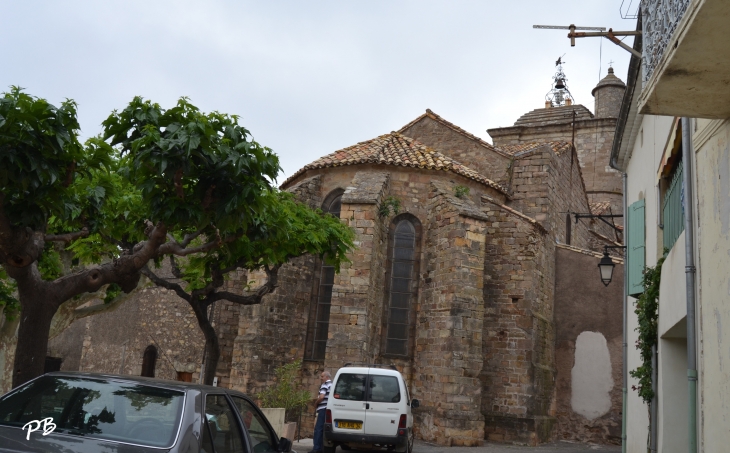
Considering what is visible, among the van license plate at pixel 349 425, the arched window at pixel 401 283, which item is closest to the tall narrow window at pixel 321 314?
the arched window at pixel 401 283

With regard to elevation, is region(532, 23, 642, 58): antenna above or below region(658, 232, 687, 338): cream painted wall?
above

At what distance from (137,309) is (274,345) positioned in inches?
359

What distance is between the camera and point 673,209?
8398 millimetres

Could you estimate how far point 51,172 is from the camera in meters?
7.03

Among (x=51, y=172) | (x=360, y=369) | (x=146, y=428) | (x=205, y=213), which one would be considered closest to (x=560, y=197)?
(x=360, y=369)

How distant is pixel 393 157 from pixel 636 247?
8.86 m

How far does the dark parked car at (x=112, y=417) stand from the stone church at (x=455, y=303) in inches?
473

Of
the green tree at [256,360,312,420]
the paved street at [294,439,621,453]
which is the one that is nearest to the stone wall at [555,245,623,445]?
the paved street at [294,439,621,453]

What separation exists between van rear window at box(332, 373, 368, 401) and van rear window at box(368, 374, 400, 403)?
0.16 m

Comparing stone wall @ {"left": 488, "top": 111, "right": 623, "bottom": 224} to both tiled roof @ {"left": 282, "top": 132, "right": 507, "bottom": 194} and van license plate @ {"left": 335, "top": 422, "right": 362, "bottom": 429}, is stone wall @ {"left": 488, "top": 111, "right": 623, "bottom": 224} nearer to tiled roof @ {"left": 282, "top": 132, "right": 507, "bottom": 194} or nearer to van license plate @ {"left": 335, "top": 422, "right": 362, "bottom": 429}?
tiled roof @ {"left": 282, "top": 132, "right": 507, "bottom": 194}

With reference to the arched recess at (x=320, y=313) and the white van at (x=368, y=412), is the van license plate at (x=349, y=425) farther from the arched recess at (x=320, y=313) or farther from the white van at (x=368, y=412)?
the arched recess at (x=320, y=313)

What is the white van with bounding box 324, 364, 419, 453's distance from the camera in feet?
39.8

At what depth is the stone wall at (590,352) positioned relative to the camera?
19.5 meters

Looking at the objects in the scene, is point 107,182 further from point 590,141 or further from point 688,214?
point 590,141
